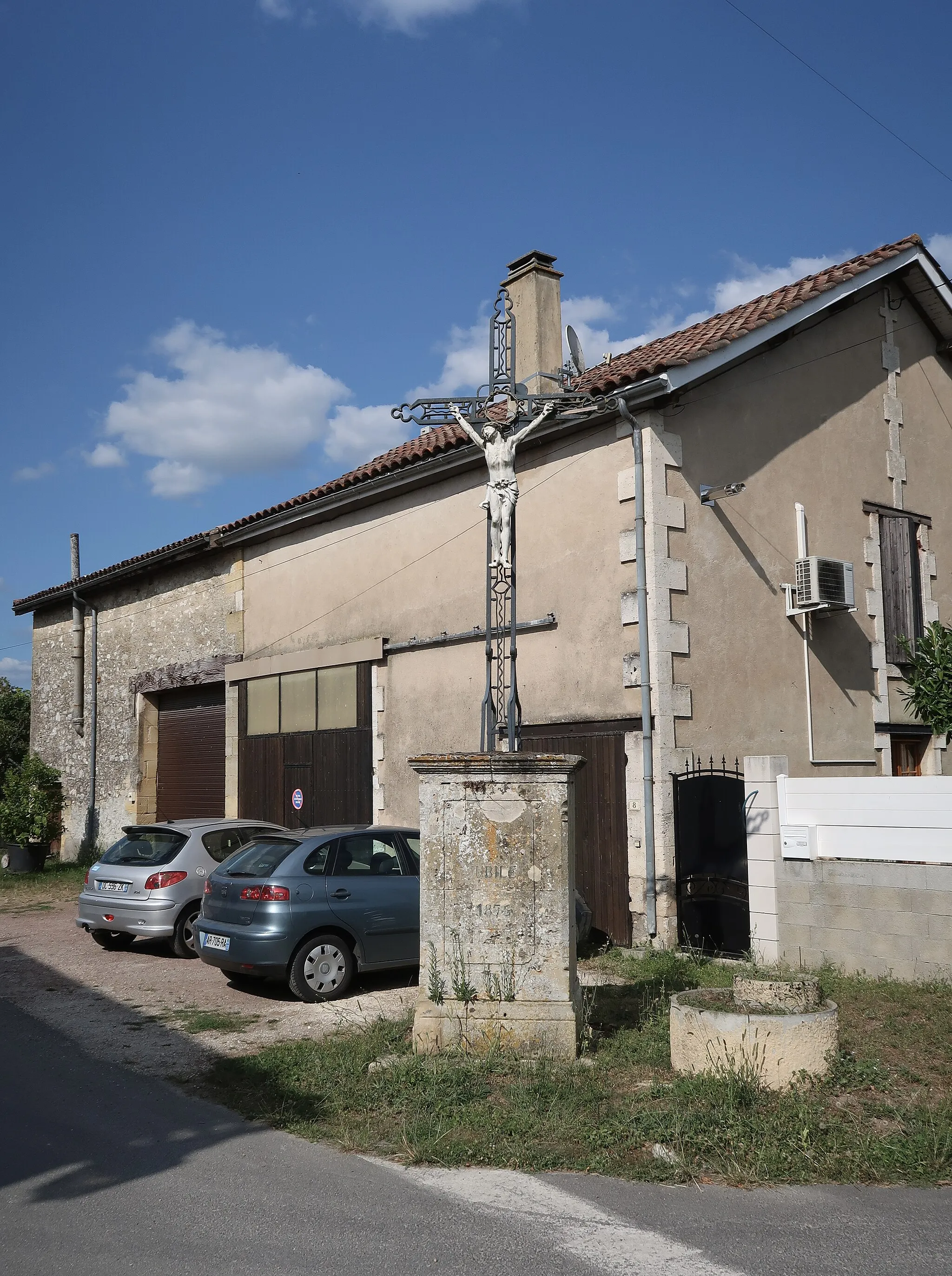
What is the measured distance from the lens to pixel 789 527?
477 inches

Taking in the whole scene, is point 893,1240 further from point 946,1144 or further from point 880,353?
point 880,353

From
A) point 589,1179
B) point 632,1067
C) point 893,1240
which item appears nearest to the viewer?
point 893,1240

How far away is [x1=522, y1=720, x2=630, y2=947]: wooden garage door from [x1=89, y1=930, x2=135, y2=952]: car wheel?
4.67m

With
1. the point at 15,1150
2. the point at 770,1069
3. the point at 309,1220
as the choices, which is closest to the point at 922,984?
the point at 770,1069

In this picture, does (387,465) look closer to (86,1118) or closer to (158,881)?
(158,881)

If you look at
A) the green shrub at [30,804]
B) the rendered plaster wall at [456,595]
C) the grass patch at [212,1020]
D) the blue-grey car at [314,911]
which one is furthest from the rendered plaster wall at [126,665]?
the grass patch at [212,1020]

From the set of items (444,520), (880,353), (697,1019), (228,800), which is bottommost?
(697,1019)

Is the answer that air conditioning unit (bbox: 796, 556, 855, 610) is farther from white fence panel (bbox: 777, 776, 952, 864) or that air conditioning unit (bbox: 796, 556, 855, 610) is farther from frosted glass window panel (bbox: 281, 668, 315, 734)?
frosted glass window panel (bbox: 281, 668, 315, 734)

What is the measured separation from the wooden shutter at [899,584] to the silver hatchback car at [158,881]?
7.36 m

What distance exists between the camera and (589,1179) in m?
4.93

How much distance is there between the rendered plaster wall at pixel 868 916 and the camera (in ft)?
27.0

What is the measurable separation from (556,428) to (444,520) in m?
2.24

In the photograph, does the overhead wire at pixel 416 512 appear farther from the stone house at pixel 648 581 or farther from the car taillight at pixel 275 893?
the car taillight at pixel 275 893

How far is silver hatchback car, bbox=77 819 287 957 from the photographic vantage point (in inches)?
420
